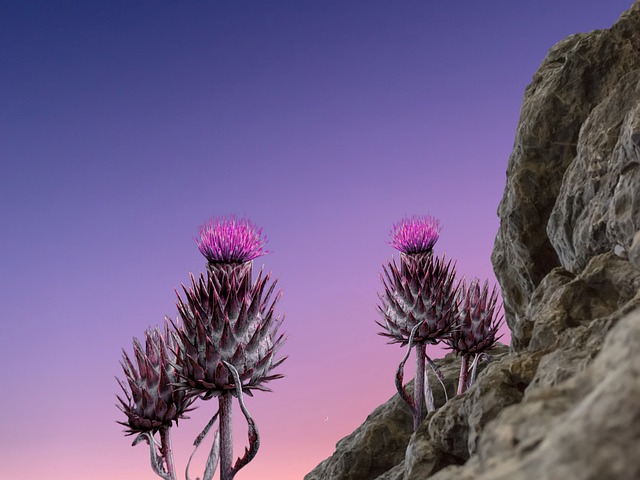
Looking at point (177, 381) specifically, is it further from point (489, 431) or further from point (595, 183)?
point (489, 431)

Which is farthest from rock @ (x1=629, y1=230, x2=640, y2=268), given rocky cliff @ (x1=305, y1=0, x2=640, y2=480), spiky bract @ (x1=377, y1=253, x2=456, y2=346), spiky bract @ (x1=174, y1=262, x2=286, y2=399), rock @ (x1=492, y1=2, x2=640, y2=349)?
spiky bract @ (x1=377, y1=253, x2=456, y2=346)

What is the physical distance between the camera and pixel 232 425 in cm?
612

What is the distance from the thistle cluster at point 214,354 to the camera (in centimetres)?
591

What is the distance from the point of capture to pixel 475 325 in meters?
7.93

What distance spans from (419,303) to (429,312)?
0.16 m

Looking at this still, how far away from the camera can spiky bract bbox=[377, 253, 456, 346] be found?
25.5 ft

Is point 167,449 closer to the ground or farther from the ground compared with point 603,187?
farther from the ground

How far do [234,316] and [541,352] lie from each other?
3319 millimetres

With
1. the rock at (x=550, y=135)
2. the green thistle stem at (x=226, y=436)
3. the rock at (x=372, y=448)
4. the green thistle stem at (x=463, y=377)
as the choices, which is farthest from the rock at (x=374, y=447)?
the rock at (x=550, y=135)

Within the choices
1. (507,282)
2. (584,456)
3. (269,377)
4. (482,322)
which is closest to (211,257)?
(269,377)

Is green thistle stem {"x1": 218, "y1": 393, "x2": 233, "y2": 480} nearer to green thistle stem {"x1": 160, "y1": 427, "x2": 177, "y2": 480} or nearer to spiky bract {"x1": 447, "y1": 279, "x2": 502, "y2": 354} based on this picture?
green thistle stem {"x1": 160, "y1": 427, "x2": 177, "y2": 480}

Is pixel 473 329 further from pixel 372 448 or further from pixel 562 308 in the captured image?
pixel 562 308

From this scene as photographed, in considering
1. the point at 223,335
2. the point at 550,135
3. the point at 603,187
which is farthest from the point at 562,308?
the point at 223,335

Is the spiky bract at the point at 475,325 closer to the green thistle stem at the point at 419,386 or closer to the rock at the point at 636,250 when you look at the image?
the green thistle stem at the point at 419,386
